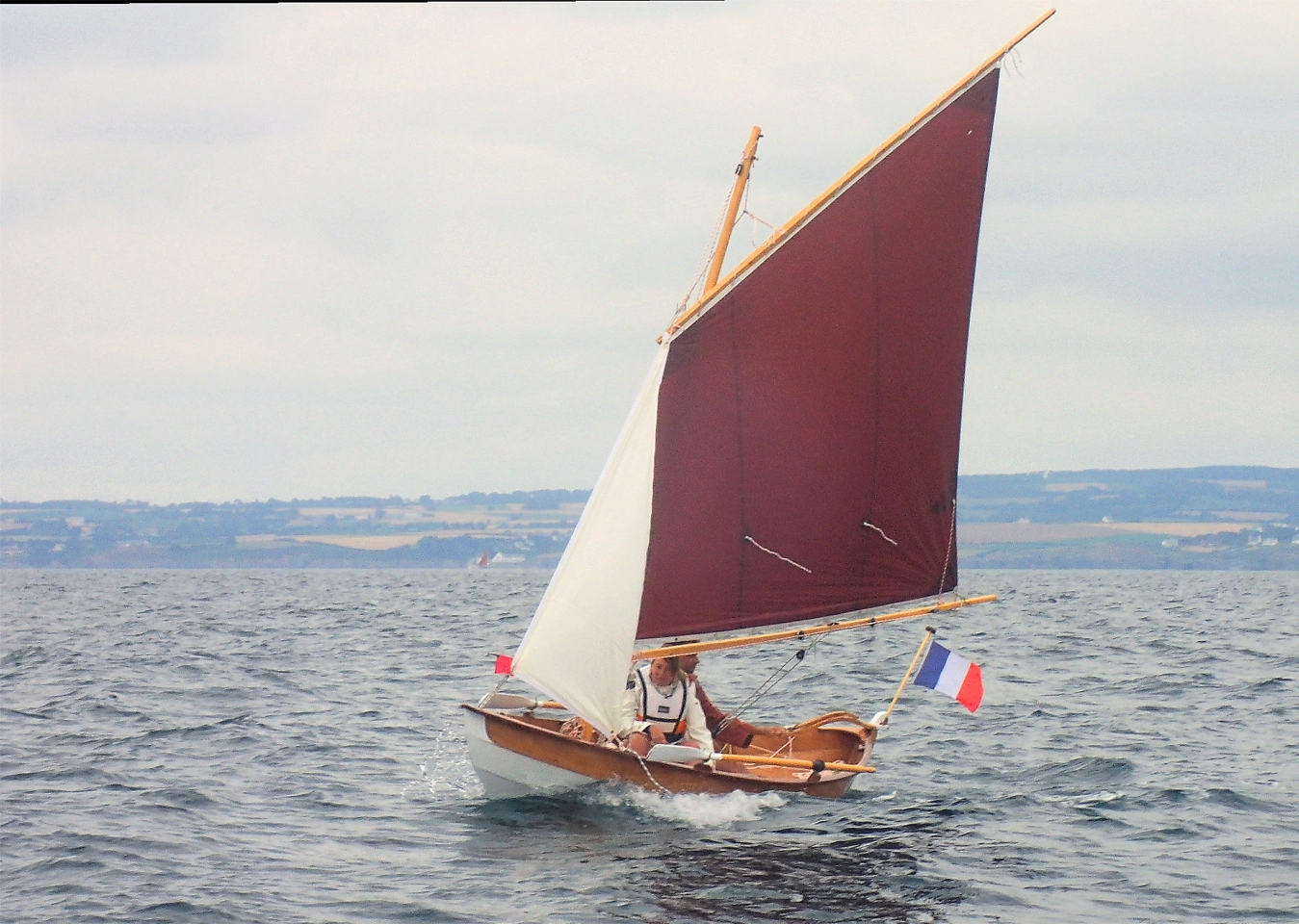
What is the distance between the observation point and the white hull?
715 inches

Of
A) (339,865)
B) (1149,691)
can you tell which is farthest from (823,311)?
(1149,691)

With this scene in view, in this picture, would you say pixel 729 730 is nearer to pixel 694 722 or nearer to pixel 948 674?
pixel 694 722

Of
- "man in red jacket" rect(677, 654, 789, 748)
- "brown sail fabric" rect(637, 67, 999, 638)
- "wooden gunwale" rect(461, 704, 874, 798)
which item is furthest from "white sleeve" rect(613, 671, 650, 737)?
"man in red jacket" rect(677, 654, 789, 748)

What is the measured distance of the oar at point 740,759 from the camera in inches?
691

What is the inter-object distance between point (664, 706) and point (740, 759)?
46.6 inches

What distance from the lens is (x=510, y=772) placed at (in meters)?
18.4

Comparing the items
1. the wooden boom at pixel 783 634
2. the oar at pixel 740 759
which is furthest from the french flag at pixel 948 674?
the oar at pixel 740 759

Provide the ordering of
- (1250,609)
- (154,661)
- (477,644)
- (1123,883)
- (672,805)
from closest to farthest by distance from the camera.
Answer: (1123,883), (672,805), (154,661), (477,644), (1250,609)

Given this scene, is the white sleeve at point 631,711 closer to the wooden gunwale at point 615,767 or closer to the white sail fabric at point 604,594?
the white sail fabric at point 604,594

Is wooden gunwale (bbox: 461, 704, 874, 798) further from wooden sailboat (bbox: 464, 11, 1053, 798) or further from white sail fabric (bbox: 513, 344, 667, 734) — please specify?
white sail fabric (bbox: 513, 344, 667, 734)

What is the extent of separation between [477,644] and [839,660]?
425 inches

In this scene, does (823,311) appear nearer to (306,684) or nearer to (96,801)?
(96,801)

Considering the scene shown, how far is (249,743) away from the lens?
2339cm

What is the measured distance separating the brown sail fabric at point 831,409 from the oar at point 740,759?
1.48 meters
